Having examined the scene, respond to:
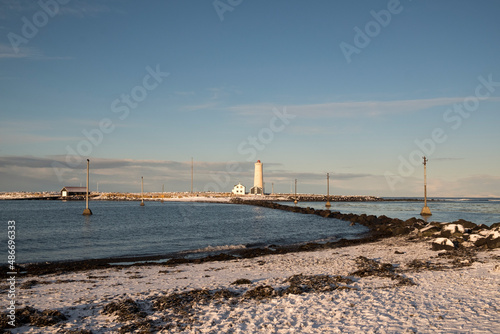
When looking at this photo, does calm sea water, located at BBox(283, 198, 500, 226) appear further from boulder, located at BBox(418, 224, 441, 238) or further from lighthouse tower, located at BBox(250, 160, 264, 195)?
lighthouse tower, located at BBox(250, 160, 264, 195)

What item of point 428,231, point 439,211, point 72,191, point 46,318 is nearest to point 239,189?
point 72,191

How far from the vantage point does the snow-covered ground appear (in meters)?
7.75

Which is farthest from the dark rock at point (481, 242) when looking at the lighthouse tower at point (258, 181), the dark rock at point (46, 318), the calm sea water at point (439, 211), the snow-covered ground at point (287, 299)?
the lighthouse tower at point (258, 181)

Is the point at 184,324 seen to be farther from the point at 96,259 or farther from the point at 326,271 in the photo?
the point at 96,259

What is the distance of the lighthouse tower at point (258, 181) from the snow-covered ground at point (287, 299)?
10266 centimetres

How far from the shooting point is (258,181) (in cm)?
12756

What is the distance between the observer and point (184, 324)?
25.9ft

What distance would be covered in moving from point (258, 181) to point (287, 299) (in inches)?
4641

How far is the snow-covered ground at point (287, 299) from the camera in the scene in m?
7.75

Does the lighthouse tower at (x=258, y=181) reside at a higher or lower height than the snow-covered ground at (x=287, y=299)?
higher

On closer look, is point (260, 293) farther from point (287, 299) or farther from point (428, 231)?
point (428, 231)

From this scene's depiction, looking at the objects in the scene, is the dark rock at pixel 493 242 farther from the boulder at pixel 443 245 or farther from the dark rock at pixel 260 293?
the dark rock at pixel 260 293

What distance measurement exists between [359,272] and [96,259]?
509 inches

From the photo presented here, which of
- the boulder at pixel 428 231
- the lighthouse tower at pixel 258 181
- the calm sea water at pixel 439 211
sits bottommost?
the calm sea water at pixel 439 211
